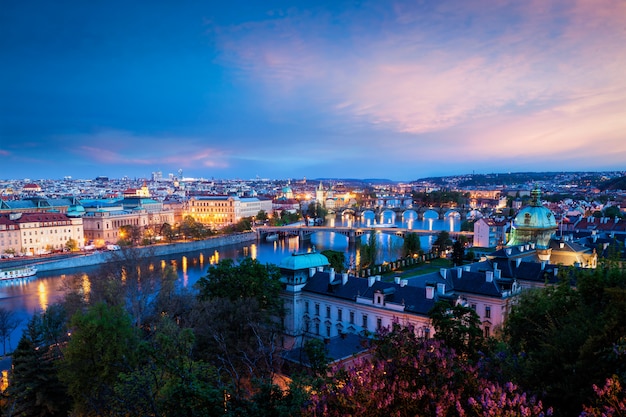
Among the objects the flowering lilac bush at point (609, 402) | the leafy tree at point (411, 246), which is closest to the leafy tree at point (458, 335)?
the flowering lilac bush at point (609, 402)

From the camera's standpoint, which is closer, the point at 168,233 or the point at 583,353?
the point at 583,353

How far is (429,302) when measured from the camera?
15.3 meters

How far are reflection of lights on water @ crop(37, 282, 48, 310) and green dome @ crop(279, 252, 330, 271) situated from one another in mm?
17095

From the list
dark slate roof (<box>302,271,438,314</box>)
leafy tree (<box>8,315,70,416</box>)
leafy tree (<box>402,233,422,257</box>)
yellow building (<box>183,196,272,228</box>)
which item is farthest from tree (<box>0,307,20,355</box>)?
yellow building (<box>183,196,272,228</box>)

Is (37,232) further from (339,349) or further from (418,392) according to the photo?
(418,392)

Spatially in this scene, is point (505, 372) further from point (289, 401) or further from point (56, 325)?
point (56, 325)

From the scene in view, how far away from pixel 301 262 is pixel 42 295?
72.5 ft

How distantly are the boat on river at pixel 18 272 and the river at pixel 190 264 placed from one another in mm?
635

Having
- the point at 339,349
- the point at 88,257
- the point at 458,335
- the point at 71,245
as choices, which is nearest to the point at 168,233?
the point at 71,245

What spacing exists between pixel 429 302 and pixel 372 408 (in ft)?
36.5

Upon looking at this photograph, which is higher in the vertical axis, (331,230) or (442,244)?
(442,244)

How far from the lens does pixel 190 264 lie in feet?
144

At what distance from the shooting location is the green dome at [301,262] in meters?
18.8

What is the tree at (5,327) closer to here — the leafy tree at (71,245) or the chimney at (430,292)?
the chimney at (430,292)
